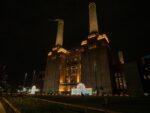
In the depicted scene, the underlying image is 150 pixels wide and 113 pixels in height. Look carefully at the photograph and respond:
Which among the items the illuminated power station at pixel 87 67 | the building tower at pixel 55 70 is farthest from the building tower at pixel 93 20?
the building tower at pixel 55 70

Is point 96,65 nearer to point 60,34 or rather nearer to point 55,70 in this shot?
point 55,70

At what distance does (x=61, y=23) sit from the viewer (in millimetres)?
149875

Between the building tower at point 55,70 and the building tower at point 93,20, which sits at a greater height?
the building tower at point 93,20

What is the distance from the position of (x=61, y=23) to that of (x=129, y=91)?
111403 millimetres

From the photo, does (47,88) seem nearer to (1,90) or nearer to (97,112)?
(1,90)

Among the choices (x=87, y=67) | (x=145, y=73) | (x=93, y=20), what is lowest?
(x=145, y=73)

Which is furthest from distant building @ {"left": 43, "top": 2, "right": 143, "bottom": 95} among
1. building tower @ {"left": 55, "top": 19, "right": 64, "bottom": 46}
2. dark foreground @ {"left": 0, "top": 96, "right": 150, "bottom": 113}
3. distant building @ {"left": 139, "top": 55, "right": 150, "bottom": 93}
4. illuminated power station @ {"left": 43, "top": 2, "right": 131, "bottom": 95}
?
dark foreground @ {"left": 0, "top": 96, "right": 150, "bottom": 113}

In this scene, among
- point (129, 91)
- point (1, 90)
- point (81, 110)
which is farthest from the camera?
point (129, 91)

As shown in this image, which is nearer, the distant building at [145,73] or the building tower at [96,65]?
the distant building at [145,73]

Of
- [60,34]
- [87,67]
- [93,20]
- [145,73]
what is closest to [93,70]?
[87,67]

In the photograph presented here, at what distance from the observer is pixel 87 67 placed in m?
87.8

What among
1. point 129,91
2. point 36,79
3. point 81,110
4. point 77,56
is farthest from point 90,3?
point 81,110

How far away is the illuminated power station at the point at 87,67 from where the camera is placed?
7888 centimetres

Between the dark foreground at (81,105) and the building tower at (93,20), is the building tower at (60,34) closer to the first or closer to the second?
the building tower at (93,20)
